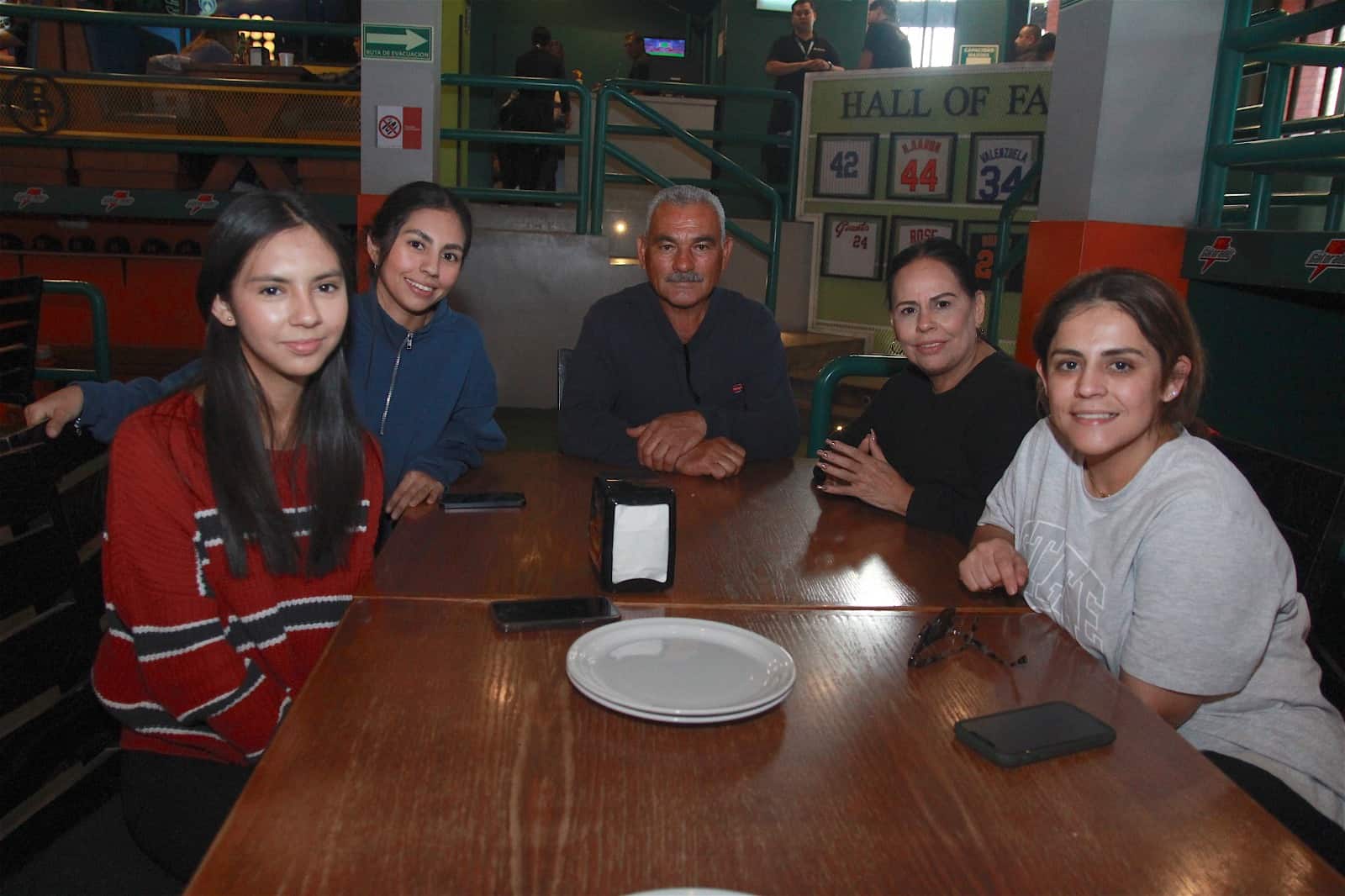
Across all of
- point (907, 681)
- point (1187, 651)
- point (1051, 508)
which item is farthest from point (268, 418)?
point (1187, 651)

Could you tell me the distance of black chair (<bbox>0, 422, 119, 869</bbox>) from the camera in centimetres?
134

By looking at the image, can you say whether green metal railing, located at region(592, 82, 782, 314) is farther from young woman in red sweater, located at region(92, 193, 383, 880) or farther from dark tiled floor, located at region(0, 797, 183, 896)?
dark tiled floor, located at region(0, 797, 183, 896)

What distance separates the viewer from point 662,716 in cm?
104

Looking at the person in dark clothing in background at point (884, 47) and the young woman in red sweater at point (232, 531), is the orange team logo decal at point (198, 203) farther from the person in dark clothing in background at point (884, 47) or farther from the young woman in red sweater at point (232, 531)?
the young woman in red sweater at point (232, 531)

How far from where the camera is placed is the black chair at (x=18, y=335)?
3.11m

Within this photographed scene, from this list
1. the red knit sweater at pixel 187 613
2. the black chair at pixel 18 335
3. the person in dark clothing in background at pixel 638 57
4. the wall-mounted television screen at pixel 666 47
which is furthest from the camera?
the wall-mounted television screen at pixel 666 47

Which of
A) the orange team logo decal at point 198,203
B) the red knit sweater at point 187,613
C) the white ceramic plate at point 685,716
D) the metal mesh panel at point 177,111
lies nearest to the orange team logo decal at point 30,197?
the metal mesh panel at point 177,111

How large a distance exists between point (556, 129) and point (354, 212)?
89.7 inches

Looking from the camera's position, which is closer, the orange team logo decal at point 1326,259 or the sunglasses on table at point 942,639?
the sunglasses on table at point 942,639

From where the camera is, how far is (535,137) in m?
5.60

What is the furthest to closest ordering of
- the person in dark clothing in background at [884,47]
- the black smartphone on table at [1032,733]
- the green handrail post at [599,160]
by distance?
1. the person in dark clothing in background at [884,47]
2. the green handrail post at [599,160]
3. the black smartphone on table at [1032,733]

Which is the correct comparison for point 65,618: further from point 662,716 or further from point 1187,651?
point 1187,651

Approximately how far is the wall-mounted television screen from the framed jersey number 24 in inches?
173

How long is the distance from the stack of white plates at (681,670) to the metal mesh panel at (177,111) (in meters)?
5.62
